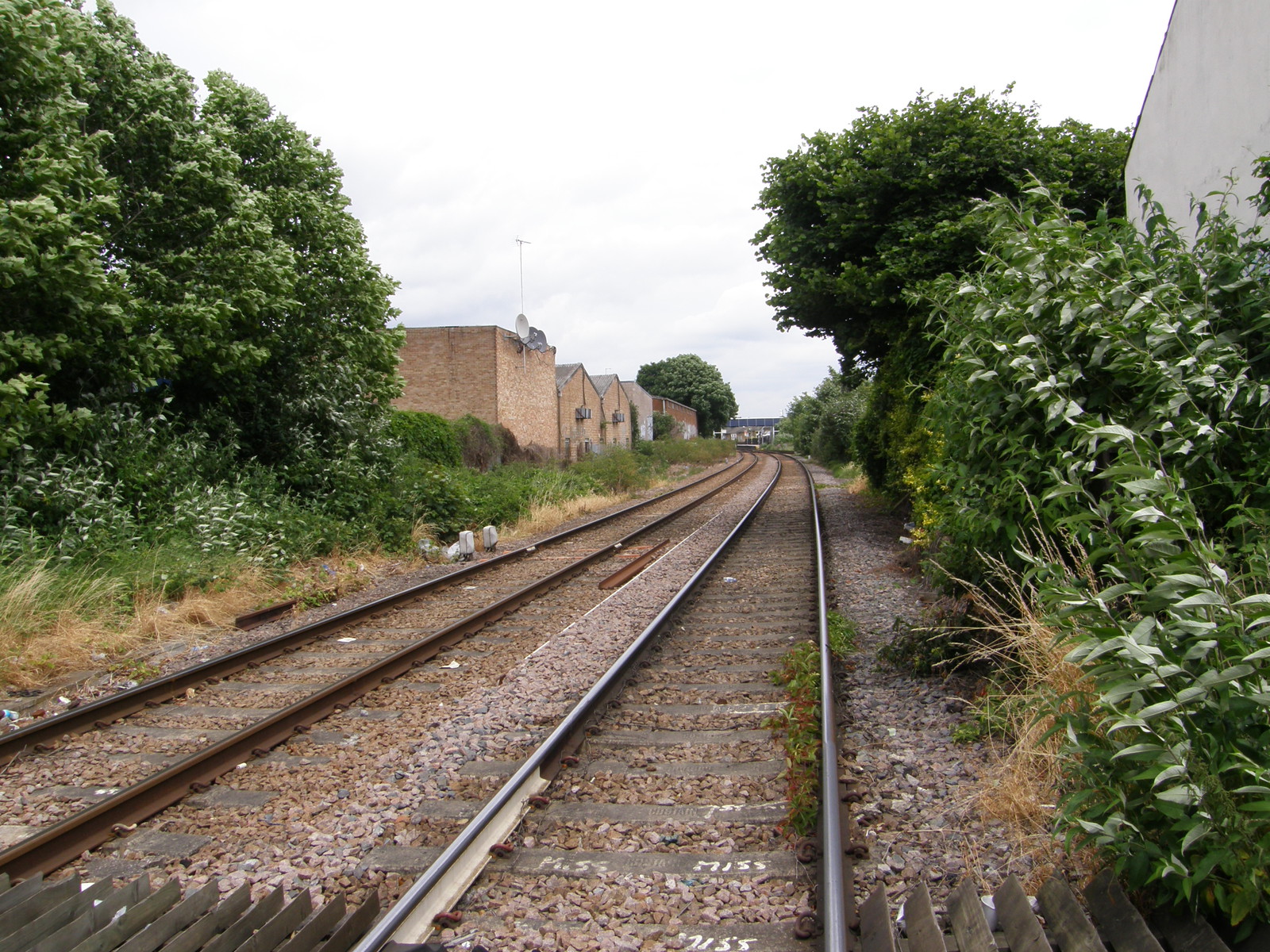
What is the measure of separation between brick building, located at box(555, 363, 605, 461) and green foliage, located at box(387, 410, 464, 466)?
13.9 meters

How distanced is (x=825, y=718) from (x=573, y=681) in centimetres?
210

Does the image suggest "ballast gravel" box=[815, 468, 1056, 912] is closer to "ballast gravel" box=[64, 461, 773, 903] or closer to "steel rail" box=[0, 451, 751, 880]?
"ballast gravel" box=[64, 461, 773, 903]

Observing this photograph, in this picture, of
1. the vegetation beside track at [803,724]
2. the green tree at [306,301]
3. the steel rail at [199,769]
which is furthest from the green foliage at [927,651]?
the green tree at [306,301]

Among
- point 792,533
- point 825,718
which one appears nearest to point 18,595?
point 825,718

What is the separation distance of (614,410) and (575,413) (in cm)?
961

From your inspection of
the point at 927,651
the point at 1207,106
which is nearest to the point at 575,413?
the point at 1207,106

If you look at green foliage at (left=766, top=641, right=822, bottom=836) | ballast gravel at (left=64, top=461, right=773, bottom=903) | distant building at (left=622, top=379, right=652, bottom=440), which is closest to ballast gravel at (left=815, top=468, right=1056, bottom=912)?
green foliage at (left=766, top=641, right=822, bottom=836)

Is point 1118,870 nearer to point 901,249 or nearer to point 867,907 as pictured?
point 867,907

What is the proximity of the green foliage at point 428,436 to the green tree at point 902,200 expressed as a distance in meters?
9.45

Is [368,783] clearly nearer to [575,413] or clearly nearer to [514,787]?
[514,787]

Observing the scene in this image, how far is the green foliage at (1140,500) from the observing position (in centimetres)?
242

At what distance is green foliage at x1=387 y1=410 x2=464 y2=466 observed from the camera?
18484 mm

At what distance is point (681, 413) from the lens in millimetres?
76875

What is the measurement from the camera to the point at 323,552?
11344 millimetres
